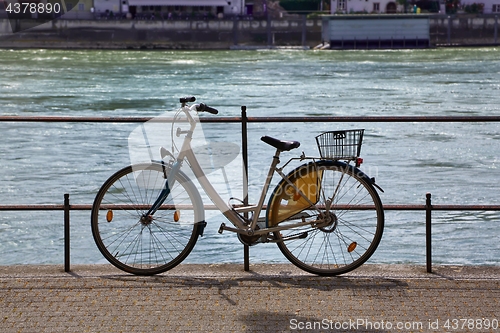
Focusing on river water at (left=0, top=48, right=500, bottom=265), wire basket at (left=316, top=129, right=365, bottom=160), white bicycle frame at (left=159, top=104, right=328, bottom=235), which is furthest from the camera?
river water at (left=0, top=48, right=500, bottom=265)

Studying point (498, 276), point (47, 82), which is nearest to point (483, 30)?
point (47, 82)

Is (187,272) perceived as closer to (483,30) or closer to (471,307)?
(471,307)

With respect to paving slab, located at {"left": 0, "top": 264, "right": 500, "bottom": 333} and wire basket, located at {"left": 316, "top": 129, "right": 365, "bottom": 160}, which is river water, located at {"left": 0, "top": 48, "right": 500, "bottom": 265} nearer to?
paving slab, located at {"left": 0, "top": 264, "right": 500, "bottom": 333}

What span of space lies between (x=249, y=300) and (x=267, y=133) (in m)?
18.7

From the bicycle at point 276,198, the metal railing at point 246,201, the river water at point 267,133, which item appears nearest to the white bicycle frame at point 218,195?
the bicycle at point 276,198

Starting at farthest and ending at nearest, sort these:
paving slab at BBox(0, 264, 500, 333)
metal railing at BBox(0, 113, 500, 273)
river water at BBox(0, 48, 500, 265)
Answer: river water at BBox(0, 48, 500, 265), metal railing at BBox(0, 113, 500, 273), paving slab at BBox(0, 264, 500, 333)

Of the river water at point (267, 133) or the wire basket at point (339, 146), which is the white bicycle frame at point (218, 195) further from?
the river water at point (267, 133)

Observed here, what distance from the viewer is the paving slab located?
3.38 metres

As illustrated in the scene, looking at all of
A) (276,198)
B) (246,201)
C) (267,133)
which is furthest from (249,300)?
(267,133)

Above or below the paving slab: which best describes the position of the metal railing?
above

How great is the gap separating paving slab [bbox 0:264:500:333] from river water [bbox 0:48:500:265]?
6002mm

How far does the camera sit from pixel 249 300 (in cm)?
372

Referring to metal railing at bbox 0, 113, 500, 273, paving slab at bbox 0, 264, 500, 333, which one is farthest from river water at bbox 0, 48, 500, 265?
paving slab at bbox 0, 264, 500, 333

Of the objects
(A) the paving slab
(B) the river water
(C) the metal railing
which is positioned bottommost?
(B) the river water
